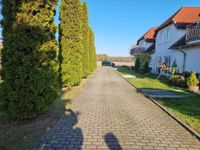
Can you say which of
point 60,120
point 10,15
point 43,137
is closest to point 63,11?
point 10,15

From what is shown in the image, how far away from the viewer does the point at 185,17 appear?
2486 cm

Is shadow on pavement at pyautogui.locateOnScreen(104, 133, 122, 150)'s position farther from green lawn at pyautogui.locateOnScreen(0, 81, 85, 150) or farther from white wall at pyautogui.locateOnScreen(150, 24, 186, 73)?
white wall at pyautogui.locateOnScreen(150, 24, 186, 73)

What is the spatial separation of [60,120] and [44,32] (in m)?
2.75

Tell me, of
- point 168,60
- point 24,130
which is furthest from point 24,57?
point 168,60

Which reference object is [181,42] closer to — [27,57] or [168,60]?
[168,60]

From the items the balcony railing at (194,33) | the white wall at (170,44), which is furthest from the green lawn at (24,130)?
the white wall at (170,44)

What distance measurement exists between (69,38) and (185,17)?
54.2 ft

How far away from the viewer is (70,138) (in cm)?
532

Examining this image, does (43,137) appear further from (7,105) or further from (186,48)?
(186,48)

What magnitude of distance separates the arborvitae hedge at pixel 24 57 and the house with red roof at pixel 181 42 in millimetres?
14016

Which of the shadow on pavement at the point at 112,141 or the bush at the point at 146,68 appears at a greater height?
the bush at the point at 146,68

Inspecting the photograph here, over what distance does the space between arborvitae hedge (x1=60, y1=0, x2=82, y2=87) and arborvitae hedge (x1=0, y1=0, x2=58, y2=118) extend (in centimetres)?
691

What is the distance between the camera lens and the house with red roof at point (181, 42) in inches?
708

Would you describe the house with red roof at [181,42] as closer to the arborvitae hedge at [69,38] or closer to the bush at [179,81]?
the bush at [179,81]
